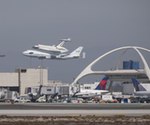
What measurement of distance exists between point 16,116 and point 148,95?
68.7m

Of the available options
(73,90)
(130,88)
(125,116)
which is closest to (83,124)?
(125,116)

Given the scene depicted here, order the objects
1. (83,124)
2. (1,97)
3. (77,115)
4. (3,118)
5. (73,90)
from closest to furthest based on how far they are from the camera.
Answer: (83,124)
(3,118)
(77,115)
(1,97)
(73,90)

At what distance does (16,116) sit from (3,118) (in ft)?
11.9

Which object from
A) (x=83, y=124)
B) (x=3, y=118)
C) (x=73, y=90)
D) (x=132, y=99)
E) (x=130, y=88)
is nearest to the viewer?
(x=83, y=124)

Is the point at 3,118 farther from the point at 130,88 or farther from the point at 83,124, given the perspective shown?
the point at 130,88

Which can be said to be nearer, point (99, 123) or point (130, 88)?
point (99, 123)

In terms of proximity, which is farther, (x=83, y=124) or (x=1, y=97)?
(x=1, y=97)

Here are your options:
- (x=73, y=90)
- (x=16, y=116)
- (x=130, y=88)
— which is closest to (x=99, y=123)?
(x=16, y=116)

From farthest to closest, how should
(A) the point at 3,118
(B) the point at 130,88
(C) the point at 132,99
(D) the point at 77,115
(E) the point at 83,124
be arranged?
(B) the point at 130,88 < (C) the point at 132,99 < (D) the point at 77,115 < (A) the point at 3,118 < (E) the point at 83,124

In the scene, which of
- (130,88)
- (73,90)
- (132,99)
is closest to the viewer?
(132,99)

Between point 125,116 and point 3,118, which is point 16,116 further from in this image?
point 125,116

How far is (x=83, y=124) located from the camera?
58.3m

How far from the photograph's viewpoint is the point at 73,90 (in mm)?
174875

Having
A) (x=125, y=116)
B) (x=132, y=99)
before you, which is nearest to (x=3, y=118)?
(x=125, y=116)
